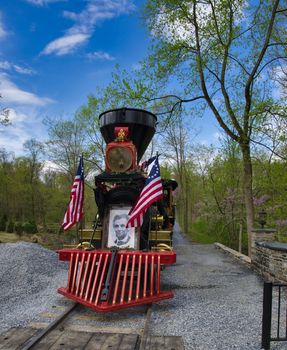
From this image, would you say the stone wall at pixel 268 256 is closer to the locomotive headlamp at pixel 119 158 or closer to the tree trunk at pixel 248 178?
the tree trunk at pixel 248 178

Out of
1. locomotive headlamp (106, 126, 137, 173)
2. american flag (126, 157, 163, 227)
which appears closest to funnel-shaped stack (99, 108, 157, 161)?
locomotive headlamp (106, 126, 137, 173)

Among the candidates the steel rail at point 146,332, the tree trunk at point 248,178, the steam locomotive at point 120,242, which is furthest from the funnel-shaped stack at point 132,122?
the steel rail at point 146,332

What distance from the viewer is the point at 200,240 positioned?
1074 inches

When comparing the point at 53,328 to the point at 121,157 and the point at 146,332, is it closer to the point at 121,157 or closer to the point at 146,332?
the point at 146,332

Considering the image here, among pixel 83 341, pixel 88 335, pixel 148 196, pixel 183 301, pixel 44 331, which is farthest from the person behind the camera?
pixel 183 301

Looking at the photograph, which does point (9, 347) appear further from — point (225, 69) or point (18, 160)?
point (18, 160)

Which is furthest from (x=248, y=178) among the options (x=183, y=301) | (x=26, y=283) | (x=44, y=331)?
(x=44, y=331)

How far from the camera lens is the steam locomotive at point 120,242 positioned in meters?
6.10

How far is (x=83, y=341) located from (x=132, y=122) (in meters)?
5.45

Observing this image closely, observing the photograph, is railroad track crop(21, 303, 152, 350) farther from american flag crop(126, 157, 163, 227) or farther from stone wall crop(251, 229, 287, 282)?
stone wall crop(251, 229, 287, 282)

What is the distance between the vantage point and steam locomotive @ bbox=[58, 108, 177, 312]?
20.0 feet

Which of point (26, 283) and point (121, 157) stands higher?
point (121, 157)

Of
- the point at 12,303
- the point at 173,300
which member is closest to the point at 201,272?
the point at 173,300

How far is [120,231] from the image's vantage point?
24.5 feet
